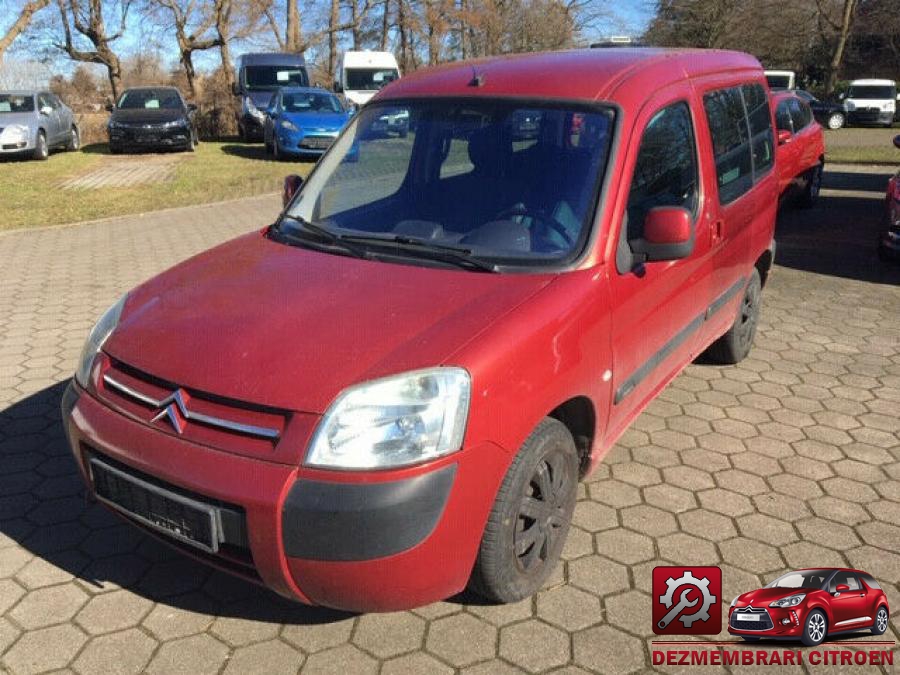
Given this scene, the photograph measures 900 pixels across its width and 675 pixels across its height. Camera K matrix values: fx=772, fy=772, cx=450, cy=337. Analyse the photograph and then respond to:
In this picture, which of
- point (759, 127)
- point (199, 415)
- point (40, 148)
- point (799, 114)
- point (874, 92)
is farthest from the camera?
point (874, 92)

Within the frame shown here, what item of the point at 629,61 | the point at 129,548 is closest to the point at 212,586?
the point at 129,548

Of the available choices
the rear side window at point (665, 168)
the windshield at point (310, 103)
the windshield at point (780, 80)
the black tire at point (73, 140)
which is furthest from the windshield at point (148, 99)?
the windshield at point (780, 80)

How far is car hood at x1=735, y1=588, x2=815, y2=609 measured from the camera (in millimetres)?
2851

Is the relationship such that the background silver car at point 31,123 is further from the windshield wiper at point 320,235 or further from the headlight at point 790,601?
the headlight at point 790,601

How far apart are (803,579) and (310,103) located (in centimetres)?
1748

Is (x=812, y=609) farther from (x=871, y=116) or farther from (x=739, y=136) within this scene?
(x=871, y=116)

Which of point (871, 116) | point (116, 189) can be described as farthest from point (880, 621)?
point (871, 116)

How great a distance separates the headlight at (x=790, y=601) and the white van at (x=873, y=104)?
29.2 m

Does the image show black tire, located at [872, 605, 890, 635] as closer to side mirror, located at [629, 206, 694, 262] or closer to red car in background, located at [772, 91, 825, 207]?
side mirror, located at [629, 206, 694, 262]

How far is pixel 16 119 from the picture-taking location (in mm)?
17609

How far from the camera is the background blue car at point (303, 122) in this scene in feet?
55.7

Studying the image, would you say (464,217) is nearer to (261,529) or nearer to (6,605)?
(261,529)

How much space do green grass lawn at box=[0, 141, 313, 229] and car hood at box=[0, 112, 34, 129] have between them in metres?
0.86

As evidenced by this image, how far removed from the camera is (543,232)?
10.0ft
